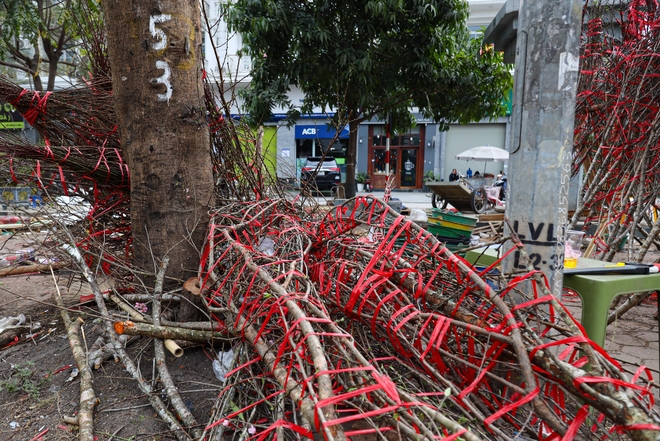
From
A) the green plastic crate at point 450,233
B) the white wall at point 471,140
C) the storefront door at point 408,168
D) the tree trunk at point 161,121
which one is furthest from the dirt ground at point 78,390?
the storefront door at point 408,168

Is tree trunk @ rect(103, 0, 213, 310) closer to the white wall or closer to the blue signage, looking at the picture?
the blue signage

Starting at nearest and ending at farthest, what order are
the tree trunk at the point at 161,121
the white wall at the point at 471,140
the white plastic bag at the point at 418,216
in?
the tree trunk at the point at 161,121
the white plastic bag at the point at 418,216
the white wall at the point at 471,140

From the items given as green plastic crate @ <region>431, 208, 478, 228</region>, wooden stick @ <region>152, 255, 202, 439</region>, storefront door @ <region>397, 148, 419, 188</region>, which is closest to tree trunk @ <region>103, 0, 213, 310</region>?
wooden stick @ <region>152, 255, 202, 439</region>

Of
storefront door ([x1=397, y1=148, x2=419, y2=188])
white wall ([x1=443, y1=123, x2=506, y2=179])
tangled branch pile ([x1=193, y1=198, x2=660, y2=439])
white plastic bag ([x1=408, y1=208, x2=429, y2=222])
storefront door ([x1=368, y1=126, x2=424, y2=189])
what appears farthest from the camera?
storefront door ([x1=397, y1=148, x2=419, y2=188])

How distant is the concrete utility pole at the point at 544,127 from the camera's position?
1869 mm

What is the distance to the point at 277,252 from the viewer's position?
7.41 feet

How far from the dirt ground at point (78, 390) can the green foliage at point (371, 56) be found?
218 inches

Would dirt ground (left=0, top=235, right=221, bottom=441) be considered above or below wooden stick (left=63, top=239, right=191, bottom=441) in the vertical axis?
below

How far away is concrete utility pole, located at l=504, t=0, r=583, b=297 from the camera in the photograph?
1869 millimetres

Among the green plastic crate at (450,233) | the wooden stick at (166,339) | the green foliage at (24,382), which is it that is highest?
the wooden stick at (166,339)

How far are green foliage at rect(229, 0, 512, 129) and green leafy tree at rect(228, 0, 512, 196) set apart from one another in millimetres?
19

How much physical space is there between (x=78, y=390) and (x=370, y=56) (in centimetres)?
739

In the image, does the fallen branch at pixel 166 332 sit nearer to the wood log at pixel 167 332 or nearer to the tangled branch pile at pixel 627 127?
the wood log at pixel 167 332

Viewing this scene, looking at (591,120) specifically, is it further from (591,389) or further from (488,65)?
(488,65)
